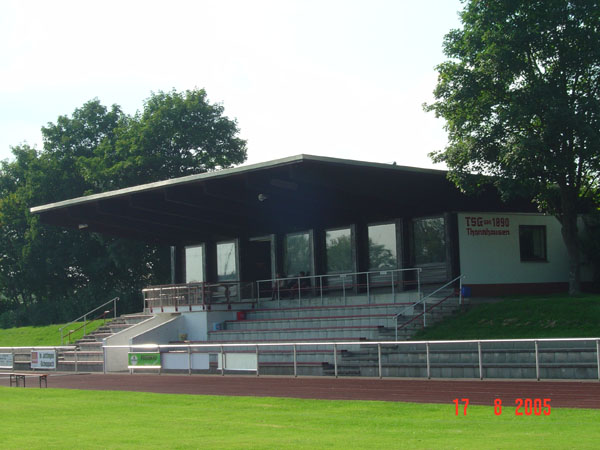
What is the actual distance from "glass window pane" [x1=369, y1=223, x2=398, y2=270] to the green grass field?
47.5 ft

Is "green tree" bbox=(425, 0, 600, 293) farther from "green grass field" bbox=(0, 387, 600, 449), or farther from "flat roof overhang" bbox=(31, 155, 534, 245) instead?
"green grass field" bbox=(0, 387, 600, 449)

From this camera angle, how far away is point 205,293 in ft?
112

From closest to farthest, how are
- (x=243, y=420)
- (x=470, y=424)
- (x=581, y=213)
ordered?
(x=470, y=424) < (x=243, y=420) < (x=581, y=213)

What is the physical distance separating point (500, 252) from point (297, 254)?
29.8ft

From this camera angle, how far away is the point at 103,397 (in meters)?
20.4

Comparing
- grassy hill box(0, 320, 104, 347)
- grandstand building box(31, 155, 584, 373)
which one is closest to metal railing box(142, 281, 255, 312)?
grandstand building box(31, 155, 584, 373)

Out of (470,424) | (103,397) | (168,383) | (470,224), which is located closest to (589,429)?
(470,424)

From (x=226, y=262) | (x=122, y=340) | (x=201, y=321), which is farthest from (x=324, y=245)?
(x=122, y=340)

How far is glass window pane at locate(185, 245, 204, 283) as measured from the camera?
1592 inches

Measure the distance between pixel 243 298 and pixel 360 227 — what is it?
19.1 ft

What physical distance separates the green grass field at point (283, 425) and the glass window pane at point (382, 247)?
47.5 ft

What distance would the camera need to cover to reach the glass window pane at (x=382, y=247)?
3178cm

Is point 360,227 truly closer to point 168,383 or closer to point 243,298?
point 243,298

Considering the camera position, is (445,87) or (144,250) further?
(144,250)
